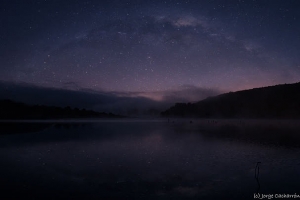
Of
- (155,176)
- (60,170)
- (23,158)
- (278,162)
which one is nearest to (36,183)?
(60,170)

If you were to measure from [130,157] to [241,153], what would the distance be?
56.4 feet

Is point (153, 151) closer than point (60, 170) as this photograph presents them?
No

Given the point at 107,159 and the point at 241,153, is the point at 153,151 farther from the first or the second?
the point at 241,153

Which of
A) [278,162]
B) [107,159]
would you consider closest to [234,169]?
[278,162]

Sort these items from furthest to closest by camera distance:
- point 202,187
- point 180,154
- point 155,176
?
point 180,154
point 155,176
point 202,187

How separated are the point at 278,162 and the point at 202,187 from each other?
1482 cm

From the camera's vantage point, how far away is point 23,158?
32.2 metres

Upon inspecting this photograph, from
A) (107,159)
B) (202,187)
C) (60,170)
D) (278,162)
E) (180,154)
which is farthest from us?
(180,154)

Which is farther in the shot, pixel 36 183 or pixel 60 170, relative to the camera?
pixel 60 170

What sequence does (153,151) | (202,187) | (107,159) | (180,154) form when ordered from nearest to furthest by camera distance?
(202,187)
(107,159)
(180,154)
(153,151)

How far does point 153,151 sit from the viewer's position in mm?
38594

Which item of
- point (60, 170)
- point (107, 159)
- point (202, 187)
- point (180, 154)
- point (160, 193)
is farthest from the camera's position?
point (180, 154)

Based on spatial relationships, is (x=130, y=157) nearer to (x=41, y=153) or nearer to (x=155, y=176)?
(x=155, y=176)

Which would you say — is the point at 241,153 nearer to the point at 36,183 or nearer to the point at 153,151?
the point at 153,151
